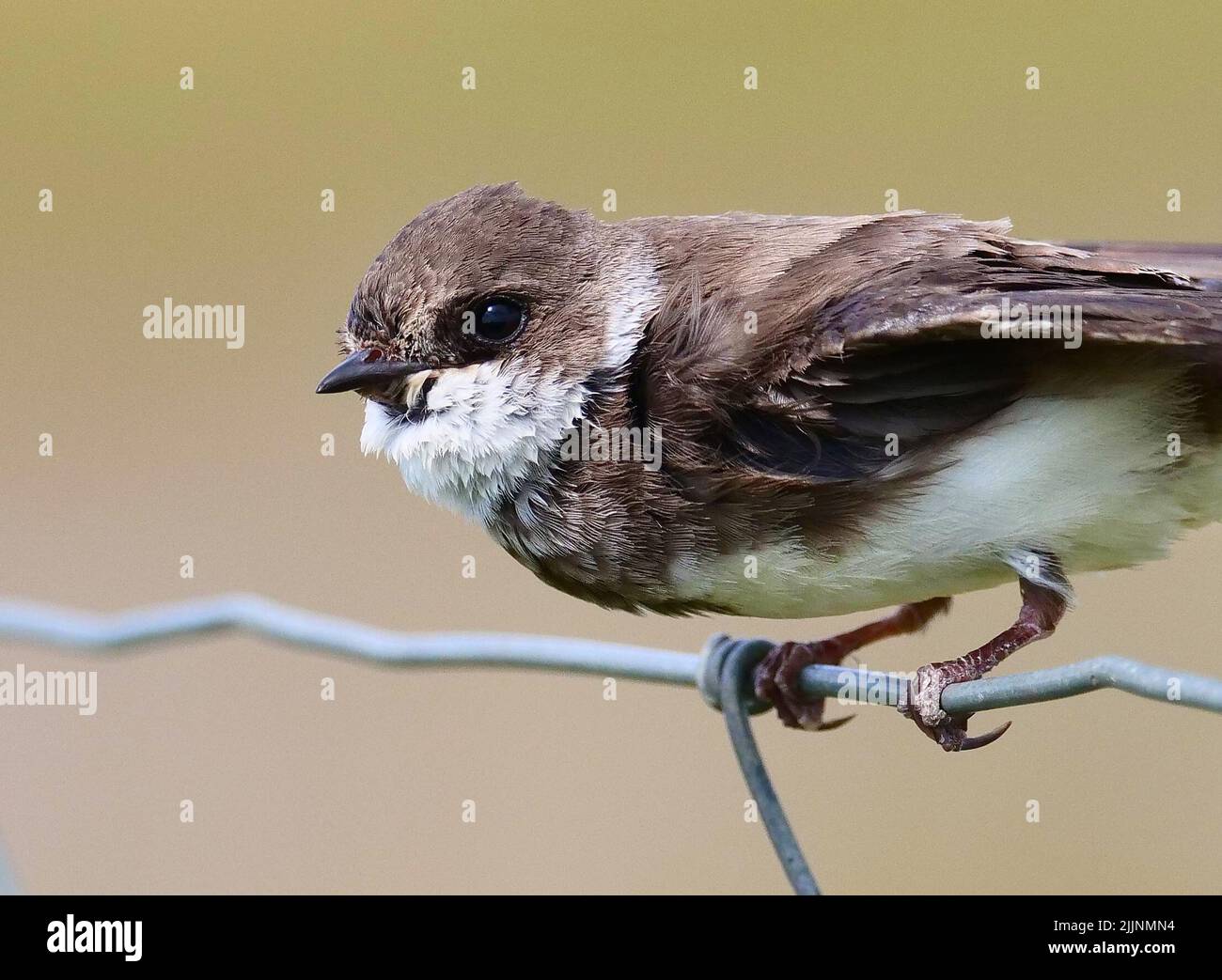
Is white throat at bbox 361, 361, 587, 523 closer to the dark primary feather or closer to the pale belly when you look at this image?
the dark primary feather

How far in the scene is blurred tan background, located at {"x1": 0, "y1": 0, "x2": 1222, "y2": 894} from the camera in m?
7.64

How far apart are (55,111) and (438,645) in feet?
28.0

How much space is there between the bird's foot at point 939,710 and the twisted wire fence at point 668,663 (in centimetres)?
14

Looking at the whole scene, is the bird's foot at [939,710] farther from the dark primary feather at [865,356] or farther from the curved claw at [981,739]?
the dark primary feather at [865,356]

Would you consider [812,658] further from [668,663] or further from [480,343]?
[480,343]

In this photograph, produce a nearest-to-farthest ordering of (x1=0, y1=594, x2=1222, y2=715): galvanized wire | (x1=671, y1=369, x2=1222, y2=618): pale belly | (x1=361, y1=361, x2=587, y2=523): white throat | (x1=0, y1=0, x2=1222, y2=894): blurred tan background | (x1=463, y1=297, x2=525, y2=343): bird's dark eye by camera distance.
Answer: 1. (x1=0, y1=594, x2=1222, y2=715): galvanized wire
2. (x1=671, y1=369, x2=1222, y2=618): pale belly
3. (x1=361, y1=361, x2=587, y2=523): white throat
4. (x1=463, y1=297, x2=525, y2=343): bird's dark eye
5. (x1=0, y1=0, x2=1222, y2=894): blurred tan background

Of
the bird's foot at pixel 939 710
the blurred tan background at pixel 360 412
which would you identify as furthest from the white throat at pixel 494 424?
the blurred tan background at pixel 360 412

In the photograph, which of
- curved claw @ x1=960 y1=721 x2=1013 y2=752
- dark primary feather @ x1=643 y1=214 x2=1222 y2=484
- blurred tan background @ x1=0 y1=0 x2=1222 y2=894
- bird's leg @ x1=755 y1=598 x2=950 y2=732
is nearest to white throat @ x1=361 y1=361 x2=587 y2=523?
dark primary feather @ x1=643 y1=214 x2=1222 y2=484

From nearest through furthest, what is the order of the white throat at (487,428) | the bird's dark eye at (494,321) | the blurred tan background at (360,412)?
1. the white throat at (487,428)
2. the bird's dark eye at (494,321)
3. the blurred tan background at (360,412)

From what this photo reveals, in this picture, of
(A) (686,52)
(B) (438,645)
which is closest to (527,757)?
(B) (438,645)

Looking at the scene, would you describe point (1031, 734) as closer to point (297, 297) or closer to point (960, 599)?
point (960, 599)

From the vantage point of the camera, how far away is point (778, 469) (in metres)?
3.56

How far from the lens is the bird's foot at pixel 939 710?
3.53m

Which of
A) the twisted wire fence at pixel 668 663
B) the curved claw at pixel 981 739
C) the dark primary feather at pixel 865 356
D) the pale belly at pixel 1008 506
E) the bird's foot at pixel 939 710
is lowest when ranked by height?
the curved claw at pixel 981 739
